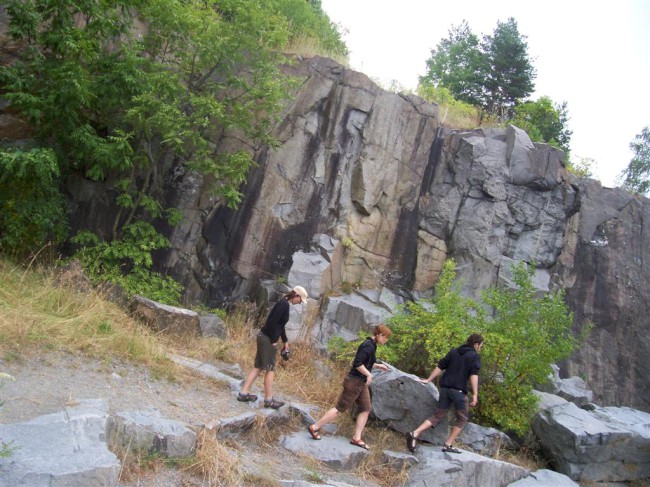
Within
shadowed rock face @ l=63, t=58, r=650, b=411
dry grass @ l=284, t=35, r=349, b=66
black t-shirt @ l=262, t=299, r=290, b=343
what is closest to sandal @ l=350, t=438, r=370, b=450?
black t-shirt @ l=262, t=299, r=290, b=343

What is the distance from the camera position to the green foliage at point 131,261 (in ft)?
35.9

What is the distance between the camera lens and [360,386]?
23.3ft

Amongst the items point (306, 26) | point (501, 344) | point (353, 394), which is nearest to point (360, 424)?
point (353, 394)

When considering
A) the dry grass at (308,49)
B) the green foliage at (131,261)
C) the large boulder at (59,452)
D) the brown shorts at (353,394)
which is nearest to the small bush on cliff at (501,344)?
the brown shorts at (353,394)

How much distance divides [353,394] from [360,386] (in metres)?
0.14

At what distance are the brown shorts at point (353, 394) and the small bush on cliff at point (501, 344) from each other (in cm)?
242

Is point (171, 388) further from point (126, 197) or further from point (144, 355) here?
point (126, 197)

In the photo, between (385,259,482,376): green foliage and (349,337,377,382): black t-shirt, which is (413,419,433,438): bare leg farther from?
(385,259,482,376): green foliage

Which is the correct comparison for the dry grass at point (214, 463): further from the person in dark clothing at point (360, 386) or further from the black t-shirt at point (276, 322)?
the black t-shirt at point (276, 322)

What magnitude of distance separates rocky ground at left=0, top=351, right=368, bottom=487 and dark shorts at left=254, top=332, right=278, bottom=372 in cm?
60

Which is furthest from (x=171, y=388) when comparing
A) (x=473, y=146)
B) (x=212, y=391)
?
(x=473, y=146)

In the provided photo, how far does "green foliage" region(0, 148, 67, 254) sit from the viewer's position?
30.6 ft

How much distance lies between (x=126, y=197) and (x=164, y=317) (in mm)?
3035

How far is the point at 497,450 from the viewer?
27.6 ft
